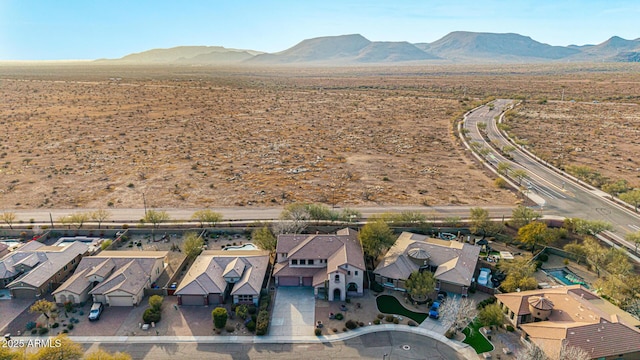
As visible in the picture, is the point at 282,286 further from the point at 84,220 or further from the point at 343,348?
the point at 84,220

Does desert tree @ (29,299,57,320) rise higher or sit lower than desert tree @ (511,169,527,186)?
lower

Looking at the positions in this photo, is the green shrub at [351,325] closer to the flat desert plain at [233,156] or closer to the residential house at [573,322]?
the residential house at [573,322]

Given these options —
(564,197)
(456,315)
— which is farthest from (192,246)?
(564,197)

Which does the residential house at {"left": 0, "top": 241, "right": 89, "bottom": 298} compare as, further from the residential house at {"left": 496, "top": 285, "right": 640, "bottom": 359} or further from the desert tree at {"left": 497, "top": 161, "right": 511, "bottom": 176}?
the desert tree at {"left": 497, "top": 161, "right": 511, "bottom": 176}

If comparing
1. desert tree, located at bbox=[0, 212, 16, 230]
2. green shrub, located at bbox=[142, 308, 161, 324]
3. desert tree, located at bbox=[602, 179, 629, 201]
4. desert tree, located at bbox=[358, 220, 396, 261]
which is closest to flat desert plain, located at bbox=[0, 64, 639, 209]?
desert tree, located at bbox=[0, 212, 16, 230]

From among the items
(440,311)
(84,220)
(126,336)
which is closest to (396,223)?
(440,311)

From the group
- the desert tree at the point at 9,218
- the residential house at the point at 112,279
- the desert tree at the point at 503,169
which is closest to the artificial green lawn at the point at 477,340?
the residential house at the point at 112,279
